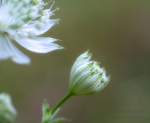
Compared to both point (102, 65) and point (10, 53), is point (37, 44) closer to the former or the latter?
point (10, 53)

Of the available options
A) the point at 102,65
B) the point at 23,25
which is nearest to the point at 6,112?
the point at 23,25

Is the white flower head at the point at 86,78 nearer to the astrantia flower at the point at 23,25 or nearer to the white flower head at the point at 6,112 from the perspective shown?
the astrantia flower at the point at 23,25

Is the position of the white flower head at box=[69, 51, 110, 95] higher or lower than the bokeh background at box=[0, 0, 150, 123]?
lower

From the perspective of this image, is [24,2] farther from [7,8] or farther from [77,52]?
[77,52]

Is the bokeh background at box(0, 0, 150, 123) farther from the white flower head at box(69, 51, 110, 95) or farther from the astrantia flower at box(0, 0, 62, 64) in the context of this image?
the white flower head at box(69, 51, 110, 95)

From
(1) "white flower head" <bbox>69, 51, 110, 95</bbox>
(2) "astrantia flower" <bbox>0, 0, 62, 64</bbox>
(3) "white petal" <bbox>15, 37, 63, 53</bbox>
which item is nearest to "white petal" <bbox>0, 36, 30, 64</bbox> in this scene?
(2) "astrantia flower" <bbox>0, 0, 62, 64</bbox>

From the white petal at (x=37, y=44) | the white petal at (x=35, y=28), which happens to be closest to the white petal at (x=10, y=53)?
the white petal at (x=37, y=44)
